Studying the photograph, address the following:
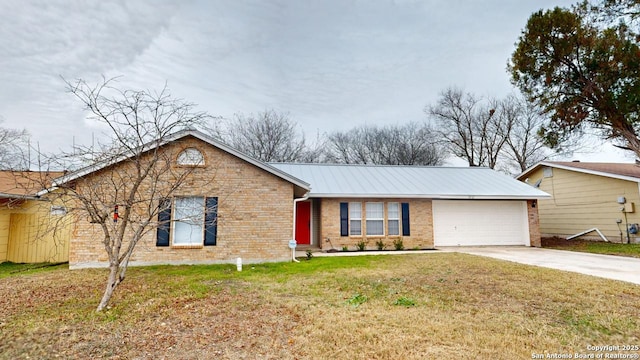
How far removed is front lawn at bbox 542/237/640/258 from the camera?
1192 centimetres

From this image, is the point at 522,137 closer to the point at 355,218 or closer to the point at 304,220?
the point at 355,218

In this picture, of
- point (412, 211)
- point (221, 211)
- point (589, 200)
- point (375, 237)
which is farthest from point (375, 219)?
point (589, 200)

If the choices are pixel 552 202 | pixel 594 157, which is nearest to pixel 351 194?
pixel 552 202

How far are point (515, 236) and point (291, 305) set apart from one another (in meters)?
13.1

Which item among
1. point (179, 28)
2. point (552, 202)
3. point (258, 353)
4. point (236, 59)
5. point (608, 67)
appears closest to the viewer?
point (258, 353)

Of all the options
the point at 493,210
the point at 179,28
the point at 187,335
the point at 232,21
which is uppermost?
the point at 232,21

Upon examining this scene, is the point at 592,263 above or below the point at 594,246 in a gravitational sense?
below

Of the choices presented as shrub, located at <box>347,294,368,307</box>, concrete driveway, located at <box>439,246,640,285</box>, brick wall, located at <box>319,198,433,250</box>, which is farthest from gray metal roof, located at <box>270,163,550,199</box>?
shrub, located at <box>347,294,368,307</box>

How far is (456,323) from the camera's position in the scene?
4465mm

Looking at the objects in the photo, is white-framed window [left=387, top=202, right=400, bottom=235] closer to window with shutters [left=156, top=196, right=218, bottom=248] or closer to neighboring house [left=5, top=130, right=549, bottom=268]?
neighboring house [left=5, top=130, right=549, bottom=268]

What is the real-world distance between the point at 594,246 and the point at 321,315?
14441 mm

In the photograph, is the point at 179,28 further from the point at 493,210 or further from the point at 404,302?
the point at 493,210

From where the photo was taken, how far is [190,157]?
32.7 feet

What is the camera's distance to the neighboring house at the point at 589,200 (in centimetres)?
1418
